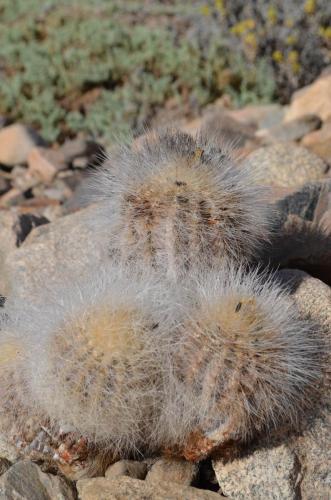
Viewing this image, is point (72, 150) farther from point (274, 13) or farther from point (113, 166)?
point (113, 166)

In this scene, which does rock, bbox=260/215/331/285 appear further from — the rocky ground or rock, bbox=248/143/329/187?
rock, bbox=248/143/329/187

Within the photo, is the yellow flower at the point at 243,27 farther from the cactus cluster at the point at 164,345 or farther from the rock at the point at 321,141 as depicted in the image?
the cactus cluster at the point at 164,345

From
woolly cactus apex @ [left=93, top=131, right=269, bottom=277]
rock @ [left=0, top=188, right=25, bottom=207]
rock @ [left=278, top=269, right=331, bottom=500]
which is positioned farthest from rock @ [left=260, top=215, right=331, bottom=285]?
rock @ [left=0, top=188, right=25, bottom=207]

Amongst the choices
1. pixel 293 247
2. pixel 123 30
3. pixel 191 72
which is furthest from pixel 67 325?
pixel 123 30

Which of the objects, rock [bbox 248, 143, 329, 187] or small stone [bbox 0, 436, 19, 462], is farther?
rock [bbox 248, 143, 329, 187]

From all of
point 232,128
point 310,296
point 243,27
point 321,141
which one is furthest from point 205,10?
point 310,296

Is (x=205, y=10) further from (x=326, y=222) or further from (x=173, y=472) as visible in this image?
(x=173, y=472)

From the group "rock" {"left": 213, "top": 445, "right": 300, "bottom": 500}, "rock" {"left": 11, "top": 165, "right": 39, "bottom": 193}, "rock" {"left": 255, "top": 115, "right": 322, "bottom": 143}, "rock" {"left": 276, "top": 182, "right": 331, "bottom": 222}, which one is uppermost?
"rock" {"left": 213, "top": 445, "right": 300, "bottom": 500}
